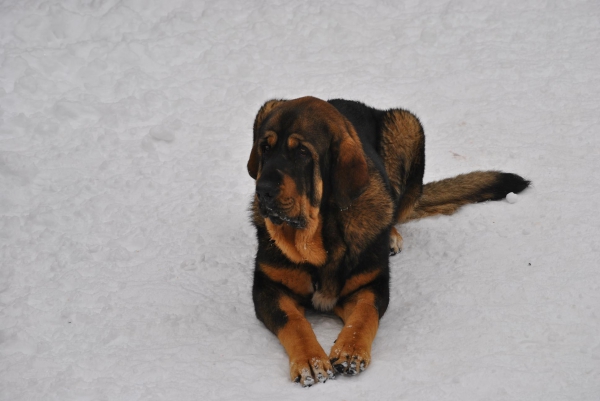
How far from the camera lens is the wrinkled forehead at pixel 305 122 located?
4.80m

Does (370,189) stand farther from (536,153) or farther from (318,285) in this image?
(536,153)

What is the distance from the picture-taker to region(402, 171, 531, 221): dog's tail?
22.9ft

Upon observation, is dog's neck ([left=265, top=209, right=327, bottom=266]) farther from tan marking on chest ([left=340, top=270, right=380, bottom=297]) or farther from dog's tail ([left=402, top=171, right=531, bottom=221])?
dog's tail ([left=402, top=171, right=531, bottom=221])

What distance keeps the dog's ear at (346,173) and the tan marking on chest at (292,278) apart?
0.68 meters

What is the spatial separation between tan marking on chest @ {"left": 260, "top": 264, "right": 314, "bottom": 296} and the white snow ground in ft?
1.19

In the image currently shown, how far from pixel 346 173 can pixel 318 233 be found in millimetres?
507

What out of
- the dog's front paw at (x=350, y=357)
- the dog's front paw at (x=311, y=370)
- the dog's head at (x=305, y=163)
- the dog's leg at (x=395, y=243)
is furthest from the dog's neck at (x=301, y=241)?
the dog's leg at (x=395, y=243)

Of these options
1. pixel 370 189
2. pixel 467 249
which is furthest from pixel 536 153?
pixel 370 189

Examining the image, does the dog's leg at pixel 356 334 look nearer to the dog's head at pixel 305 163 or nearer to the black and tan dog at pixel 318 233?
the black and tan dog at pixel 318 233

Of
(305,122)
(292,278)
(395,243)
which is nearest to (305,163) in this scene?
(305,122)

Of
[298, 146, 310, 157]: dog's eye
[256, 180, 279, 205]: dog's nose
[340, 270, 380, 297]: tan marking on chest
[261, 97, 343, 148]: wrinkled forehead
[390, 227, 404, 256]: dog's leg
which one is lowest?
[390, 227, 404, 256]: dog's leg

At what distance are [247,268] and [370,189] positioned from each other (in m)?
1.59

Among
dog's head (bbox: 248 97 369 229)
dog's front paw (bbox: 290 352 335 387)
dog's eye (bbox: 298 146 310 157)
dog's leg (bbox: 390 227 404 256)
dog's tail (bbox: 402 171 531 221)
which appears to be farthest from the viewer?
dog's tail (bbox: 402 171 531 221)

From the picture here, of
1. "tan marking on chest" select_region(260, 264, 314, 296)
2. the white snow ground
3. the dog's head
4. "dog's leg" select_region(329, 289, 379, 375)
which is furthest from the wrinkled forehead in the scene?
the white snow ground
